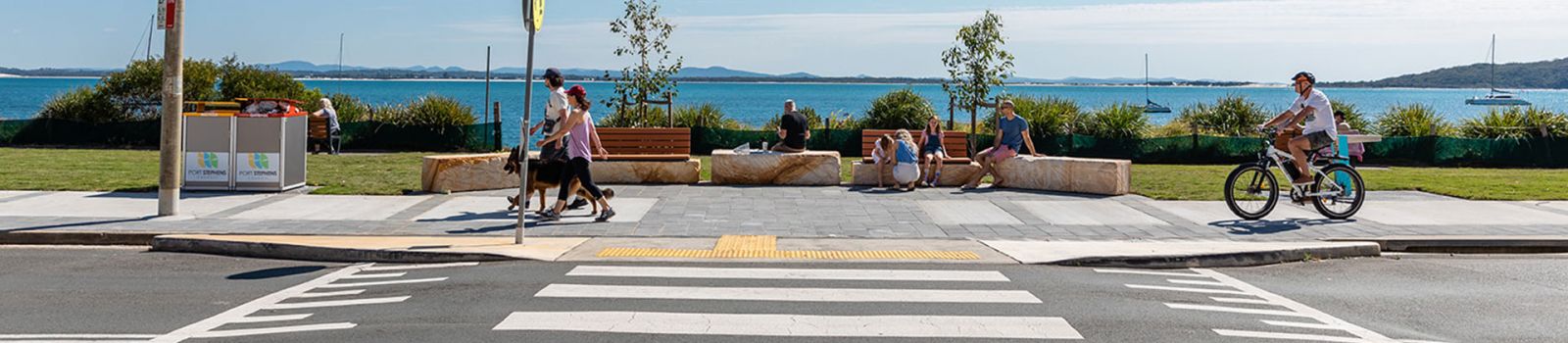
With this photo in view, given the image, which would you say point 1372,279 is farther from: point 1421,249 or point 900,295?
point 900,295

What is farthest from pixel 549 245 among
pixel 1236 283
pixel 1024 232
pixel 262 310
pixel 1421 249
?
pixel 1421 249

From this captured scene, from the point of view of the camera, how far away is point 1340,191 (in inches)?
520

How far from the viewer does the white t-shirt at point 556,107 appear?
40.3 feet

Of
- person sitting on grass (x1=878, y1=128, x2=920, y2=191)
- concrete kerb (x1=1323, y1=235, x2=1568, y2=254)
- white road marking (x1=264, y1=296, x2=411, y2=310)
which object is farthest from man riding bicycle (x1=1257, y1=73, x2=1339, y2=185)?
white road marking (x1=264, y1=296, x2=411, y2=310)

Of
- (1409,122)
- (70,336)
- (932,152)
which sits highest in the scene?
(1409,122)

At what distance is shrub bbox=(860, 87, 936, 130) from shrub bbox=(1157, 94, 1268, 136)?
19.7ft

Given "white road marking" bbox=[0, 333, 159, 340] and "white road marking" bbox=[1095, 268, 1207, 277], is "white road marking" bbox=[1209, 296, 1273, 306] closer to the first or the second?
"white road marking" bbox=[1095, 268, 1207, 277]

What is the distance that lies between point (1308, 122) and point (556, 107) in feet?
23.8

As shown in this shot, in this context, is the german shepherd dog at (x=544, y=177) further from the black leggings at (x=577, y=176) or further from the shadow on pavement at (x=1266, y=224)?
the shadow on pavement at (x=1266, y=224)

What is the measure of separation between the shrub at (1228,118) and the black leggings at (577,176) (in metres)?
23.9

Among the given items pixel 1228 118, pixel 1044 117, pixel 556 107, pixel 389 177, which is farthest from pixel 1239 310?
pixel 1228 118

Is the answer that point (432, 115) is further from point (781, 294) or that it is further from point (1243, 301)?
point (1243, 301)

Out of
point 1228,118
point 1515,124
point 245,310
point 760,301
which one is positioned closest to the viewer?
point 245,310

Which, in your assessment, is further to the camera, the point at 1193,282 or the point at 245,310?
the point at 1193,282
